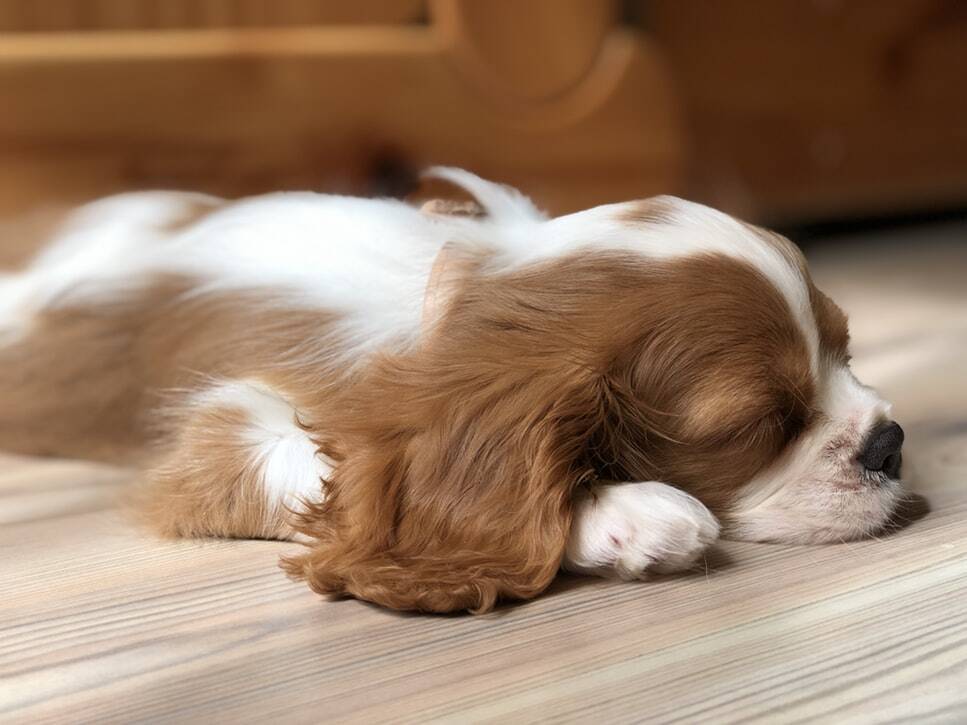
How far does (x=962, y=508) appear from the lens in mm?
2010

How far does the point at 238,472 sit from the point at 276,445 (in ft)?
0.25

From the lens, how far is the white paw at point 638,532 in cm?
170

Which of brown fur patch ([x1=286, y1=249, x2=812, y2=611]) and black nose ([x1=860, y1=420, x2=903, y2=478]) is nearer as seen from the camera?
brown fur patch ([x1=286, y1=249, x2=812, y2=611])

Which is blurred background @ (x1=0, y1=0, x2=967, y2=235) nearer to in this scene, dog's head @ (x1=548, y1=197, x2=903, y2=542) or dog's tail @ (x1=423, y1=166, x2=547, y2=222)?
dog's tail @ (x1=423, y1=166, x2=547, y2=222)

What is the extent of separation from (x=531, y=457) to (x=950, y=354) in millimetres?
1967

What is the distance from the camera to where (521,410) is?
1.73 meters

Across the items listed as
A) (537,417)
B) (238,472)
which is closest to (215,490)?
(238,472)

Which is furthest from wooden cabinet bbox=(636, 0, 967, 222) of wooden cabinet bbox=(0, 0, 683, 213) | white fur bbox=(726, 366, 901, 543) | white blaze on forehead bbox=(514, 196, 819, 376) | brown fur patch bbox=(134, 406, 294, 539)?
brown fur patch bbox=(134, 406, 294, 539)

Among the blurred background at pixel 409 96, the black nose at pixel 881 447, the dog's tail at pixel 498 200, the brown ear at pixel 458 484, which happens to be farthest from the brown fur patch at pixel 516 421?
the blurred background at pixel 409 96

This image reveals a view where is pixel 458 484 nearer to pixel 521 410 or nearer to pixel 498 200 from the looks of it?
pixel 521 410

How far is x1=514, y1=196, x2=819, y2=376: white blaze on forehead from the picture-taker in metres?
1.83

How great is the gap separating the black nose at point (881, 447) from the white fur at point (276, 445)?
850 mm

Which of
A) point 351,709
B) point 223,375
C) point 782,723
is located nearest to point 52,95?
point 223,375

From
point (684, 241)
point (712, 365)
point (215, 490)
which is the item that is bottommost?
point (215, 490)
